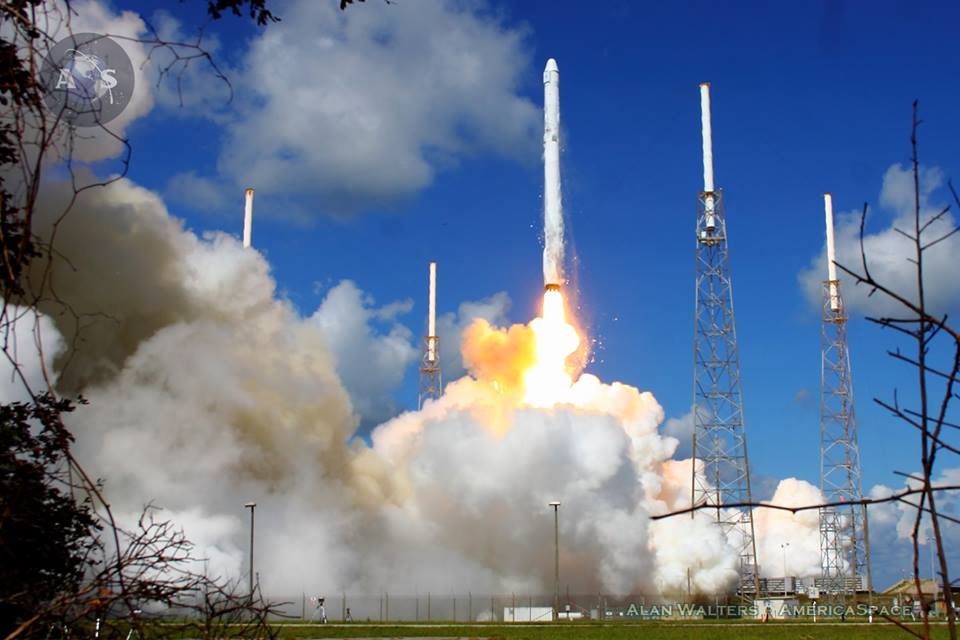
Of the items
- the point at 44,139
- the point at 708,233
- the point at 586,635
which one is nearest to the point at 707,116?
the point at 708,233

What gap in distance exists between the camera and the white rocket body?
163 ft

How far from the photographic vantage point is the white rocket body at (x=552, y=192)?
163ft

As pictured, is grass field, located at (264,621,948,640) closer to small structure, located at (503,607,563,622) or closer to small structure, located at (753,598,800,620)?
small structure, located at (753,598,800,620)

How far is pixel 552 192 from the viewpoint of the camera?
164 ft

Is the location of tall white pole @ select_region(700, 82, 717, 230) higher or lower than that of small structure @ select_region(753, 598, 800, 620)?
higher

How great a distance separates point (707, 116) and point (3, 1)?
164 feet

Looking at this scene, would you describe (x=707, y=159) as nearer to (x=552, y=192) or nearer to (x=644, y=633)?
(x=552, y=192)

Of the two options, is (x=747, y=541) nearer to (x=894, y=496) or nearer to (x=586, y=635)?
(x=586, y=635)

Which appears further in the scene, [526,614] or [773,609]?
[773,609]

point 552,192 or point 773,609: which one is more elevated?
point 552,192

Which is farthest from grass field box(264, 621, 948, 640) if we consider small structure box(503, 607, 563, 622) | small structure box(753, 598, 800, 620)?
small structure box(503, 607, 563, 622)

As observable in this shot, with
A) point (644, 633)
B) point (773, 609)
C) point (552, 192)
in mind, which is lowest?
point (773, 609)

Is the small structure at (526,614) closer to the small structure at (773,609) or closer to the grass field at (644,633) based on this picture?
Answer: the small structure at (773,609)

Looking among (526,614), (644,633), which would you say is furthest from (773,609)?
(644,633)
